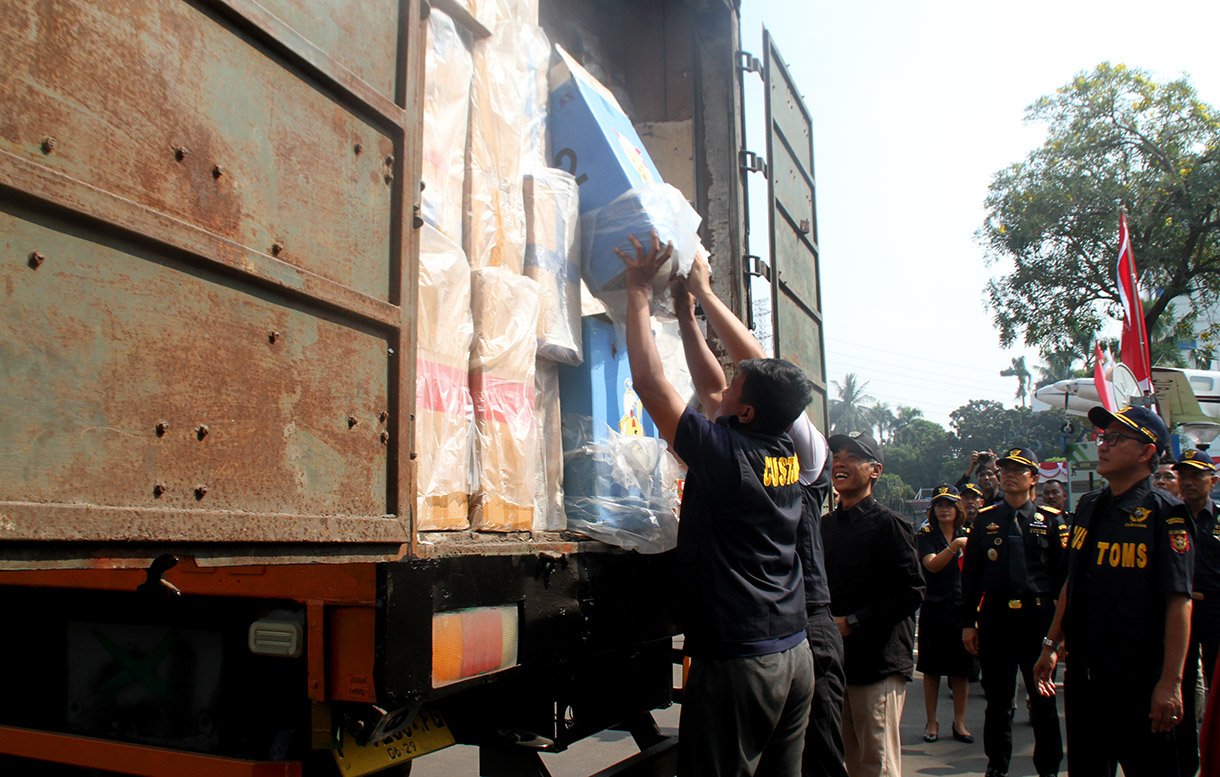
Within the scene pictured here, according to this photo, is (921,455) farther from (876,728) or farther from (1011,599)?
(876,728)

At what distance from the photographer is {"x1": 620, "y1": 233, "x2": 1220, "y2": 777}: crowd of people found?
8.05 feet

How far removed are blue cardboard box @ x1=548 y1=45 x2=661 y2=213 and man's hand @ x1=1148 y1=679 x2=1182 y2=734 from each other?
2596 mm

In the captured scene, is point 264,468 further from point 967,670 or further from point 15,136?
point 967,670

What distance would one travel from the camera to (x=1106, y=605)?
3.48 metres

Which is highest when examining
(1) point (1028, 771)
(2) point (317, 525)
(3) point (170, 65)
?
(3) point (170, 65)

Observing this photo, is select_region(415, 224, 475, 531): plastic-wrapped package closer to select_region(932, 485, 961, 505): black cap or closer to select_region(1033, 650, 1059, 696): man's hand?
select_region(1033, 650, 1059, 696): man's hand

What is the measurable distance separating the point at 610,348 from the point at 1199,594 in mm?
4529

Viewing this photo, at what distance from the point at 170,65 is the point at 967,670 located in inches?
252

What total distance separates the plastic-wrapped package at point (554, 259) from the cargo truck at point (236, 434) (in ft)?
1.83

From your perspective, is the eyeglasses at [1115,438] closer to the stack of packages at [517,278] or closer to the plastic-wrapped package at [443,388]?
the stack of packages at [517,278]

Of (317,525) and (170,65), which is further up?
(170,65)

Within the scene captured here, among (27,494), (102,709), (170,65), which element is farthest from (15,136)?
(102,709)

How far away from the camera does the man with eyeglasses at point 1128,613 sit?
10.8 feet

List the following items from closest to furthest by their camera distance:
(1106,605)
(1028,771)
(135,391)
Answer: (135,391), (1106,605), (1028,771)
